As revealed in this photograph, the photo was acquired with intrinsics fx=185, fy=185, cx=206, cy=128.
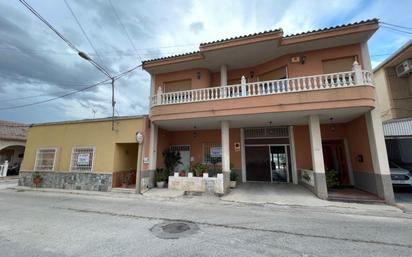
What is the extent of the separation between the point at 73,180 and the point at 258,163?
10.9 metres

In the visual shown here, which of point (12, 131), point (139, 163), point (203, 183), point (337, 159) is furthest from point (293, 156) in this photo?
point (12, 131)

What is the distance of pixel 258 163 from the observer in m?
11.4

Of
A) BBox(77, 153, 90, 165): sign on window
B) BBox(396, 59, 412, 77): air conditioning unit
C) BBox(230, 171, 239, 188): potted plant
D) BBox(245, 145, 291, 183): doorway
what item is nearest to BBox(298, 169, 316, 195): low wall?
BBox(245, 145, 291, 183): doorway

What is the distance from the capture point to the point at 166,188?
9992 millimetres

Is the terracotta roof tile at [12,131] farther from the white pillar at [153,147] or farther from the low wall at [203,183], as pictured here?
the low wall at [203,183]

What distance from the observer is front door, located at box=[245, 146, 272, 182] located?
11.3 metres

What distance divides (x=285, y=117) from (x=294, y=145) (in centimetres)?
267

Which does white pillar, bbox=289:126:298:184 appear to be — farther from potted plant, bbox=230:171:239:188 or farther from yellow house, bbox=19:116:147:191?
yellow house, bbox=19:116:147:191

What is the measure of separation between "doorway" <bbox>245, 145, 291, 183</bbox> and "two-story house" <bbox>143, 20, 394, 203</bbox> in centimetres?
6

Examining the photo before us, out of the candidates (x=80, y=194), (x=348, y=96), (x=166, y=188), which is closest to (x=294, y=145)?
(x=348, y=96)

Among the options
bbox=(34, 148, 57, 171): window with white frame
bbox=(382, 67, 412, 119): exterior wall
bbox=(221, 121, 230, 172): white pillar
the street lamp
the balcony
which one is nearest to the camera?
the balcony

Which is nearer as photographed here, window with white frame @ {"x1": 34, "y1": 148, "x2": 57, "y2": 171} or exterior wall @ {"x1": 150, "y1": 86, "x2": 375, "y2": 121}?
exterior wall @ {"x1": 150, "y1": 86, "x2": 375, "y2": 121}

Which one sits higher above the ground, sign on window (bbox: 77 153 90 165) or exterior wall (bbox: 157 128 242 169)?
exterior wall (bbox: 157 128 242 169)

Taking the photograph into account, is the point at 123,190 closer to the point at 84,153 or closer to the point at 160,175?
the point at 160,175
